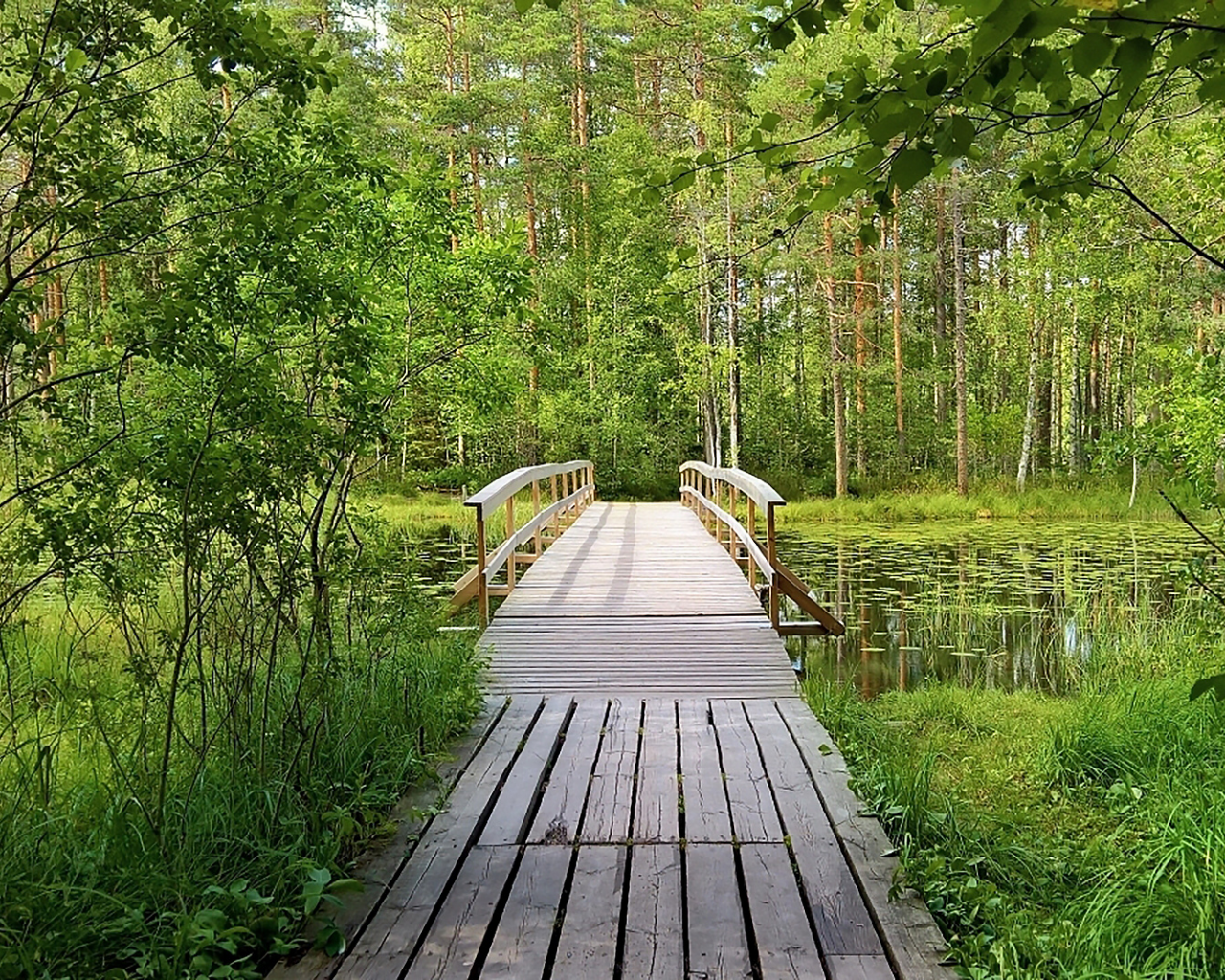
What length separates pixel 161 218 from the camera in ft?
8.68

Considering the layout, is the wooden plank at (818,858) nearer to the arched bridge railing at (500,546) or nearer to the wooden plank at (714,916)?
the wooden plank at (714,916)

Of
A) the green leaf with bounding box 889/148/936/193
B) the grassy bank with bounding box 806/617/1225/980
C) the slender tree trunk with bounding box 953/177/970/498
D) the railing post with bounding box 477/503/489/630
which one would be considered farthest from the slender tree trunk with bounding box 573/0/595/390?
the green leaf with bounding box 889/148/936/193

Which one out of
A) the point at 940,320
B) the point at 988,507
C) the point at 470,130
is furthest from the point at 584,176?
the point at 988,507

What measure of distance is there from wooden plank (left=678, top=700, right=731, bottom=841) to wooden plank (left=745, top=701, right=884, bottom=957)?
0.18 meters

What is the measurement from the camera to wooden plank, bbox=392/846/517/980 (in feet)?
6.86

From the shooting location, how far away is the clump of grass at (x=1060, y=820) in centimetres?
224

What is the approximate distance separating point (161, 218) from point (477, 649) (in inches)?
126

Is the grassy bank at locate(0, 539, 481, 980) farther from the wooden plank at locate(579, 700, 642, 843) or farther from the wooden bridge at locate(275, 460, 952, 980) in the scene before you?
the wooden plank at locate(579, 700, 642, 843)

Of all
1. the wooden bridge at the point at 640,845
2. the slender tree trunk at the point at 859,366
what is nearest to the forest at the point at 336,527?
the wooden bridge at the point at 640,845

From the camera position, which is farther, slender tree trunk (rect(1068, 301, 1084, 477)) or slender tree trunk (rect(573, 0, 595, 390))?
slender tree trunk (rect(573, 0, 595, 390))

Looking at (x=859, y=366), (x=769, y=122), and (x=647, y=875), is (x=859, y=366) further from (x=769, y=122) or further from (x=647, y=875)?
(x=769, y=122)

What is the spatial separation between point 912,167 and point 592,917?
1.81m

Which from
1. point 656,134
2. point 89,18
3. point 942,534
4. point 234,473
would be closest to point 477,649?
point 234,473

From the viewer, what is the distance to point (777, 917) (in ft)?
7.57
